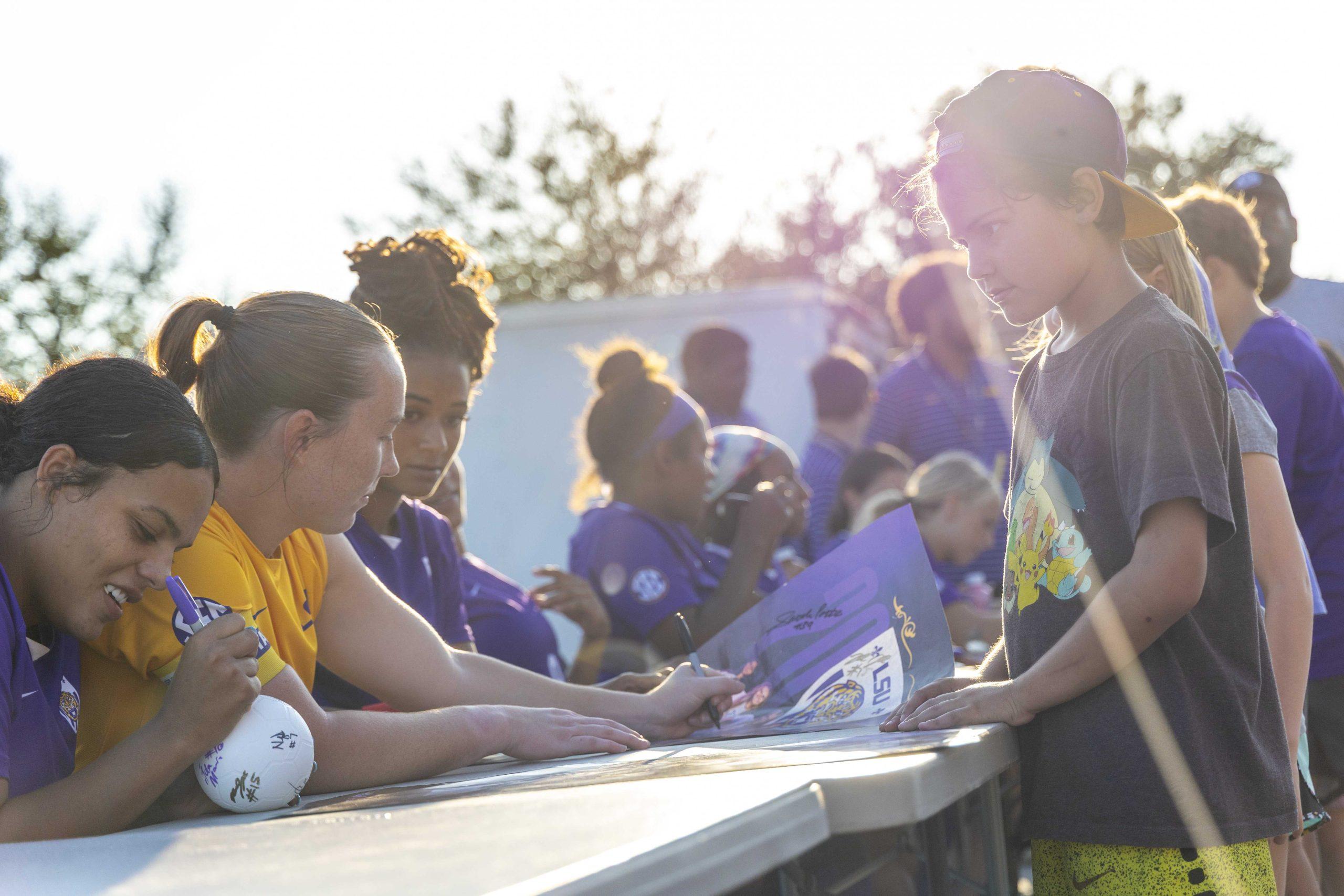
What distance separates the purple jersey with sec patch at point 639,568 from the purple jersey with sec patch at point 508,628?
0.21 meters

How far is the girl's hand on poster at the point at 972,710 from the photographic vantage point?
141 cm

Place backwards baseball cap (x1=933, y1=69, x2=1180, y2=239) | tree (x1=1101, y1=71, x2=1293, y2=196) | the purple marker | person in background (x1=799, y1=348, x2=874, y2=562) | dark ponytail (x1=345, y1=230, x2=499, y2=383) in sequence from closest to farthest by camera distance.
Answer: the purple marker
backwards baseball cap (x1=933, y1=69, x2=1180, y2=239)
dark ponytail (x1=345, y1=230, x2=499, y2=383)
person in background (x1=799, y1=348, x2=874, y2=562)
tree (x1=1101, y1=71, x2=1293, y2=196)

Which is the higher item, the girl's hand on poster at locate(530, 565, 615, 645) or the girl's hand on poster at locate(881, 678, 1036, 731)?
the girl's hand on poster at locate(881, 678, 1036, 731)

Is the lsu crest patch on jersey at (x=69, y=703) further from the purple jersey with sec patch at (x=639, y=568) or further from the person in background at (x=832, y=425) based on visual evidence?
the person in background at (x=832, y=425)

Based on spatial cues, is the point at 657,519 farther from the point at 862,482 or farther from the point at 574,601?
the point at 862,482

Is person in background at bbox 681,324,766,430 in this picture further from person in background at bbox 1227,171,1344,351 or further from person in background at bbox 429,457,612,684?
person in background at bbox 1227,171,1344,351

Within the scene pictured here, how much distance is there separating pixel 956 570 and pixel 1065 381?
2.71m

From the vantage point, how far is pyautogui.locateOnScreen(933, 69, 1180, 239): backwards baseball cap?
1589 mm

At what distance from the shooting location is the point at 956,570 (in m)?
4.21

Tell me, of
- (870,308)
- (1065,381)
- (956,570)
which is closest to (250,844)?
(1065,381)

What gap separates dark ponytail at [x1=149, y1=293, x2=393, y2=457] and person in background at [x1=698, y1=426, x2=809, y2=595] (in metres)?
1.81

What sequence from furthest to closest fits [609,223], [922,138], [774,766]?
[609,223], [922,138], [774,766]

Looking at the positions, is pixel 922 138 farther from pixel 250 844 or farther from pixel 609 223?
pixel 609 223

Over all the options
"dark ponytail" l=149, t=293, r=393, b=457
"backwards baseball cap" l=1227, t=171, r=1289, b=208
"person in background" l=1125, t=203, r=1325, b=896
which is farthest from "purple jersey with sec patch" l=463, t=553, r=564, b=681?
"backwards baseball cap" l=1227, t=171, r=1289, b=208
